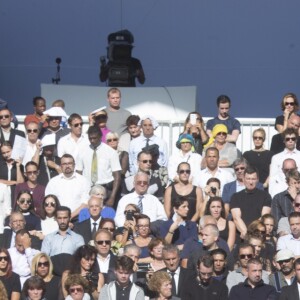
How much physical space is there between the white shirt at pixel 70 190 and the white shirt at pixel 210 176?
4.06ft

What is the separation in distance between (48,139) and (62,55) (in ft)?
11.5

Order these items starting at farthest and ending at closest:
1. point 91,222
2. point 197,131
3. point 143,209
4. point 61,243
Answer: point 197,131 < point 143,209 < point 91,222 < point 61,243

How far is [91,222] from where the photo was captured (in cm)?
1891

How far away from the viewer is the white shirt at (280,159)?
19891 millimetres

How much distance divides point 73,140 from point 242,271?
3.71m

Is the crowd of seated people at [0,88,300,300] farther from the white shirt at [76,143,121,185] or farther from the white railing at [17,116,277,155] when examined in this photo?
the white railing at [17,116,277,155]

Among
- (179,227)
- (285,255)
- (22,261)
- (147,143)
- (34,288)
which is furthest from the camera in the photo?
(147,143)

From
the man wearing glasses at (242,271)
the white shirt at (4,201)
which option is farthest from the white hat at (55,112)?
the man wearing glasses at (242,271)

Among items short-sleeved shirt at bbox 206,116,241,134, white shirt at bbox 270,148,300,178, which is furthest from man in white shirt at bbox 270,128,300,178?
short-sleeved shirt at bbox 206,116,241,134

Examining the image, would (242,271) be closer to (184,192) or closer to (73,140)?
(184,192)

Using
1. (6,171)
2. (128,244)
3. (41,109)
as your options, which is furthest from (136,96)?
(128,244)

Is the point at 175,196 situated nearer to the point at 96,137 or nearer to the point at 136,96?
the point at 96,137

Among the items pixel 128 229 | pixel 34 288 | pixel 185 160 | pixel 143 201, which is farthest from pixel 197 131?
pixel 34 288

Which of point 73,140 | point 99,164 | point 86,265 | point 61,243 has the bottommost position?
point 86,265
